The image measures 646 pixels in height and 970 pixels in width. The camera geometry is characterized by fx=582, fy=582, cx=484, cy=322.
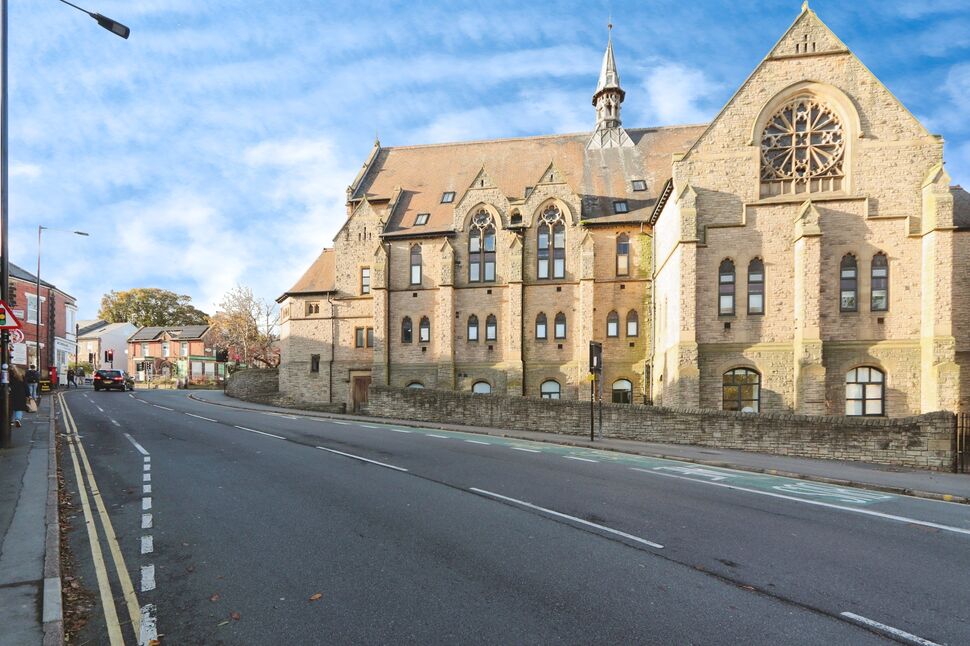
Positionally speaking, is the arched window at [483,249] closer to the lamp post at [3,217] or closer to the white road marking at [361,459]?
the white road marking at [361,459]

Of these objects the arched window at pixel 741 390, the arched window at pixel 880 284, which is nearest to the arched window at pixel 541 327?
the arched window at pixel 741 390

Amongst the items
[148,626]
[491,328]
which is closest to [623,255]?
[491,328]

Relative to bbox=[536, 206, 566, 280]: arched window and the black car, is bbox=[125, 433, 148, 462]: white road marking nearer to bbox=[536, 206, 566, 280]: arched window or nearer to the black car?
bbox=[536, 206, 566, 280]: arched window

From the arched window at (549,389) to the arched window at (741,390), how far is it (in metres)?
9.98

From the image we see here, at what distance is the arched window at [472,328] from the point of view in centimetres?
3400

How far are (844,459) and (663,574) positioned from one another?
14.3 m

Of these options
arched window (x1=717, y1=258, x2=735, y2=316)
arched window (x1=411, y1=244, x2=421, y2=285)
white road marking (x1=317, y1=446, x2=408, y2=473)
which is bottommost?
white road marking (x1=317, y1=446, x2=408, y2=473)

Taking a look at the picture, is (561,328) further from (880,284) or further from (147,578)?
(147,578)

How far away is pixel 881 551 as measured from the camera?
7.17 meters

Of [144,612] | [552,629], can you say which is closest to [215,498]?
[144,612]

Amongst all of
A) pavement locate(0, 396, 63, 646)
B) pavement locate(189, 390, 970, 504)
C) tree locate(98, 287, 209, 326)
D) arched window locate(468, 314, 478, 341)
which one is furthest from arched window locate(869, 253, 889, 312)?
tree locate(98, 287, 209, 326)

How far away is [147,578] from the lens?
6.03 m

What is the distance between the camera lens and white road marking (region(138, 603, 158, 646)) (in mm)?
4676

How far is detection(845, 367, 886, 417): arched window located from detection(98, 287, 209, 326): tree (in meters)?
92.7
